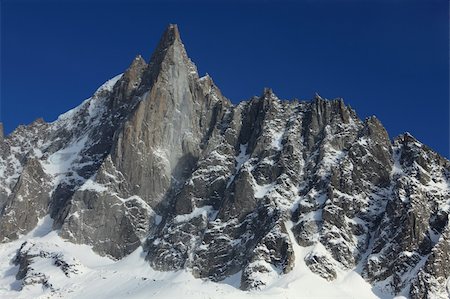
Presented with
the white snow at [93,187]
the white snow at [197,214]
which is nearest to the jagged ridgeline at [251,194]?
the white snow at [197,214]

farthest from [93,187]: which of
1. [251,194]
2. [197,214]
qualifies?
[251,194]

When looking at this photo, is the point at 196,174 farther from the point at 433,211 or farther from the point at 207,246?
the point at 433,211

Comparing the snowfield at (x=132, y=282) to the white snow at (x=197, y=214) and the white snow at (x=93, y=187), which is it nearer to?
the white snow at (x=197, y=214)

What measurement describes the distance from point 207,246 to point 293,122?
4150 centimetres

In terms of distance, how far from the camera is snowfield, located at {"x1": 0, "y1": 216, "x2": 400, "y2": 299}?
14088cm

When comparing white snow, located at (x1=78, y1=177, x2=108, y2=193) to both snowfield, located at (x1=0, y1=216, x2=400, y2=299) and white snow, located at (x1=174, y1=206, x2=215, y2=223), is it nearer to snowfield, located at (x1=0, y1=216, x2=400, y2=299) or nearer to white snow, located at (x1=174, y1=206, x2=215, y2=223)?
snowfield, located at (x1=0, y1=216, x2=400, y2=299)

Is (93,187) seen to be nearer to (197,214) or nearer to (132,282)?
(197,214)

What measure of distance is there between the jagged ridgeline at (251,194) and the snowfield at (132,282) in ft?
7.16

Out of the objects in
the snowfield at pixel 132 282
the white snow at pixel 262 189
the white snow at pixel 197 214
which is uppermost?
the white snow at pixel 262 189

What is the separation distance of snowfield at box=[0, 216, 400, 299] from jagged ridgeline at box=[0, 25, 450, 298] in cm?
218

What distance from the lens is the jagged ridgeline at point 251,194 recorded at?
14925 cm

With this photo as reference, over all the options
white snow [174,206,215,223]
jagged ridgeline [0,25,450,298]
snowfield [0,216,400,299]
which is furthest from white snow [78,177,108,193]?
white snow [174,206,215,223]

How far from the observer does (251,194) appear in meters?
167

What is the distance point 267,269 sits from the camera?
145 m
